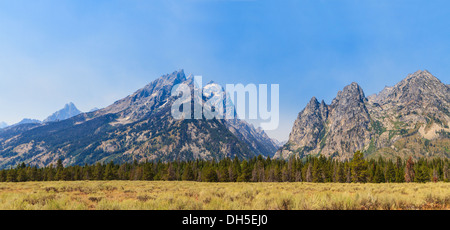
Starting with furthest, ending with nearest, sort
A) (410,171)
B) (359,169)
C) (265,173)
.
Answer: (265,173) < (410,171) < (359,169)

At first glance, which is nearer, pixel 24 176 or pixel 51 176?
pixel 24 176

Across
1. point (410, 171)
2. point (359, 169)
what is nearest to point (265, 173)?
point (359, 169)

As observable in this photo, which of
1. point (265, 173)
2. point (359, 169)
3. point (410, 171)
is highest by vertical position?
point (359, 169)

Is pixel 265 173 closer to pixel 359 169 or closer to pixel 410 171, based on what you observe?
pixel 359 169

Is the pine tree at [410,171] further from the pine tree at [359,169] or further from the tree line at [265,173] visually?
the pine tree at [359,169]

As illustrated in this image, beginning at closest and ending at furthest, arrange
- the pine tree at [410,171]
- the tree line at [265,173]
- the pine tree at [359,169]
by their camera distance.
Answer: the pine tree at [359,169]
the tree line at [265,173]
the pine tree at [410,171]

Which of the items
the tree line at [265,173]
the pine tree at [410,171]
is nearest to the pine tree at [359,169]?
the tree line at [265,173]

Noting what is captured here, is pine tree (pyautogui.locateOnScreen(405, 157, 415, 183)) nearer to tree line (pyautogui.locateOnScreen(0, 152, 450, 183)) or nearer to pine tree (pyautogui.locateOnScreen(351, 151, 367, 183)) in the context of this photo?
tree line (pyautogui.locateOnScreen(0, 152, 450, 183))

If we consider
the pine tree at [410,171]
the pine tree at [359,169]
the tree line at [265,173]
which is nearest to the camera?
the pine tree at [359,169]
